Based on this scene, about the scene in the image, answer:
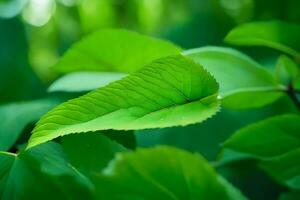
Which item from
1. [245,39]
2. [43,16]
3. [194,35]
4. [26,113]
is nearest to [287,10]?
[194,35]

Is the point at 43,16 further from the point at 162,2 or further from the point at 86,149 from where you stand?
the point at 86,149

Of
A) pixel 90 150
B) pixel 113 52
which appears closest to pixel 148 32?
pixel 113 52

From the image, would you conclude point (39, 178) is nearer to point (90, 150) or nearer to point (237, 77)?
point (90, 150)

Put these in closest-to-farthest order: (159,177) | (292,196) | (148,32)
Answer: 1. (159,177)
2. (292,196)
3. (148,32)

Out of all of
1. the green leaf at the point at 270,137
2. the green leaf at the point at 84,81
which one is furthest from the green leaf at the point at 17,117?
the green leaf at the point at 270,137

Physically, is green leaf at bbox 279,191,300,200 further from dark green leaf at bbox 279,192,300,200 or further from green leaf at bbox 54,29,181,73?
green leaf at bbox 54,29,181,73

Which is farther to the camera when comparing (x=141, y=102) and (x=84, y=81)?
(x=84, y=81)

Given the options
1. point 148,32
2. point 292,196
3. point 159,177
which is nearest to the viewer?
point 159,177

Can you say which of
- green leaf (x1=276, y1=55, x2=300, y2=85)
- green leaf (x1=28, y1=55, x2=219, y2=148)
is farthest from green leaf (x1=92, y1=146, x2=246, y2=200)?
green leaf (x1=276, y1=55, x2=300, y2=85)
